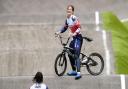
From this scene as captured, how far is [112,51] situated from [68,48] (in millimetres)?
3710

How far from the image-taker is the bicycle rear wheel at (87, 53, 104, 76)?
2070cm

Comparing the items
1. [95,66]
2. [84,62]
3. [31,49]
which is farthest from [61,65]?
[31,49]

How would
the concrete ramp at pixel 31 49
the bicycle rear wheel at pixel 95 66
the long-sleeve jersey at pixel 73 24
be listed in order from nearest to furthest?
the long-sleeve jersey at pixel 73 24, the bicycle rear wheel at pixel 95 66, the concrete ramp at pixel 31 49

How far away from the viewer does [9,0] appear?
107 feet

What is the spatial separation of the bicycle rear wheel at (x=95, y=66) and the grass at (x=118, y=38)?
225cm

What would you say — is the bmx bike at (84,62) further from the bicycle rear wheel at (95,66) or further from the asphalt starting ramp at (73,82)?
the asphalt starting ramp at (73,82)

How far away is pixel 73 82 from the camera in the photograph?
19.9 meters

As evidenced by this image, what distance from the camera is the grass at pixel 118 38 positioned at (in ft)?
77.8

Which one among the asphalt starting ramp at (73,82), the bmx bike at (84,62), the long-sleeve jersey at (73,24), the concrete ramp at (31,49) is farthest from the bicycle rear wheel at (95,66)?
the concrete ramp at (31,49)

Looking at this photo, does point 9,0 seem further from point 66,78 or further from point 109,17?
point 66,78

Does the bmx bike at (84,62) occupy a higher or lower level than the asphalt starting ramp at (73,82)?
higher

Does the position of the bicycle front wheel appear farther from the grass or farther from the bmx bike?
the grass

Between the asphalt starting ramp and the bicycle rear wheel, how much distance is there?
66 centimetres

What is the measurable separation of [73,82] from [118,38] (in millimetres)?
6592
